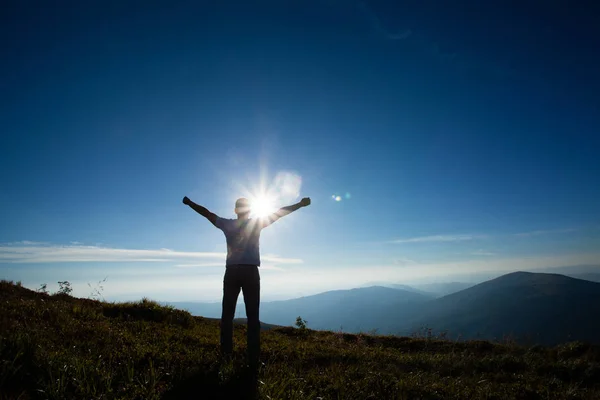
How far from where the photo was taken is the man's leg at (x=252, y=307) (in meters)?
6.01

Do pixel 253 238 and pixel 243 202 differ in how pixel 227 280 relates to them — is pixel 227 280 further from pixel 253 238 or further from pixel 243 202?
pixel 243 202

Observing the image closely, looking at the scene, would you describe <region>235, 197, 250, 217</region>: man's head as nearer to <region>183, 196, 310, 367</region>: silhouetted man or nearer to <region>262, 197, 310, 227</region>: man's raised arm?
<region>183, 196, 310, 367</region>: silhouetted man

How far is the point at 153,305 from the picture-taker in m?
12.6

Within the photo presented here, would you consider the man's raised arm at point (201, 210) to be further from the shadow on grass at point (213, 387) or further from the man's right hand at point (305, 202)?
the shadow on grass at point (213, 387)

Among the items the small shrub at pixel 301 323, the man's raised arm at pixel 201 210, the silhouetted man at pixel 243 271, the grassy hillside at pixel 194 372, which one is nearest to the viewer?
the grassy hillside at pixel 194 372

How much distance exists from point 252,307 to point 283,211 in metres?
2.06

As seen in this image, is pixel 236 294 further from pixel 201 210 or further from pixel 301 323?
pixel 301 323

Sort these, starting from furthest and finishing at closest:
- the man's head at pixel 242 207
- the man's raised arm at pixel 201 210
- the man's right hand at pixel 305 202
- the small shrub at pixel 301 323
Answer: the small shrub at pixel 301 323
the man's right hand at pixel 305 202
the man's raised arm at pixel 201 210
the man's head at pixel 242 207

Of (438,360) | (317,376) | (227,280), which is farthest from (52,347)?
(438,360)

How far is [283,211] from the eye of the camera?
275 inches

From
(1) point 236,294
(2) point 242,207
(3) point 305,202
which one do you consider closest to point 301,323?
(1) point 236,294

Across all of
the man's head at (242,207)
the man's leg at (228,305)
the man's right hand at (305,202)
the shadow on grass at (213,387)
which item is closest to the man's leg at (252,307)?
the man's leg at (228,305)

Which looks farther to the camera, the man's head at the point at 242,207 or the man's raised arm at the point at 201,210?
the man's raised arm at the point at 201,210

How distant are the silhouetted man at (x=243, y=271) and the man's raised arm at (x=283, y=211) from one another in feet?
0.07
